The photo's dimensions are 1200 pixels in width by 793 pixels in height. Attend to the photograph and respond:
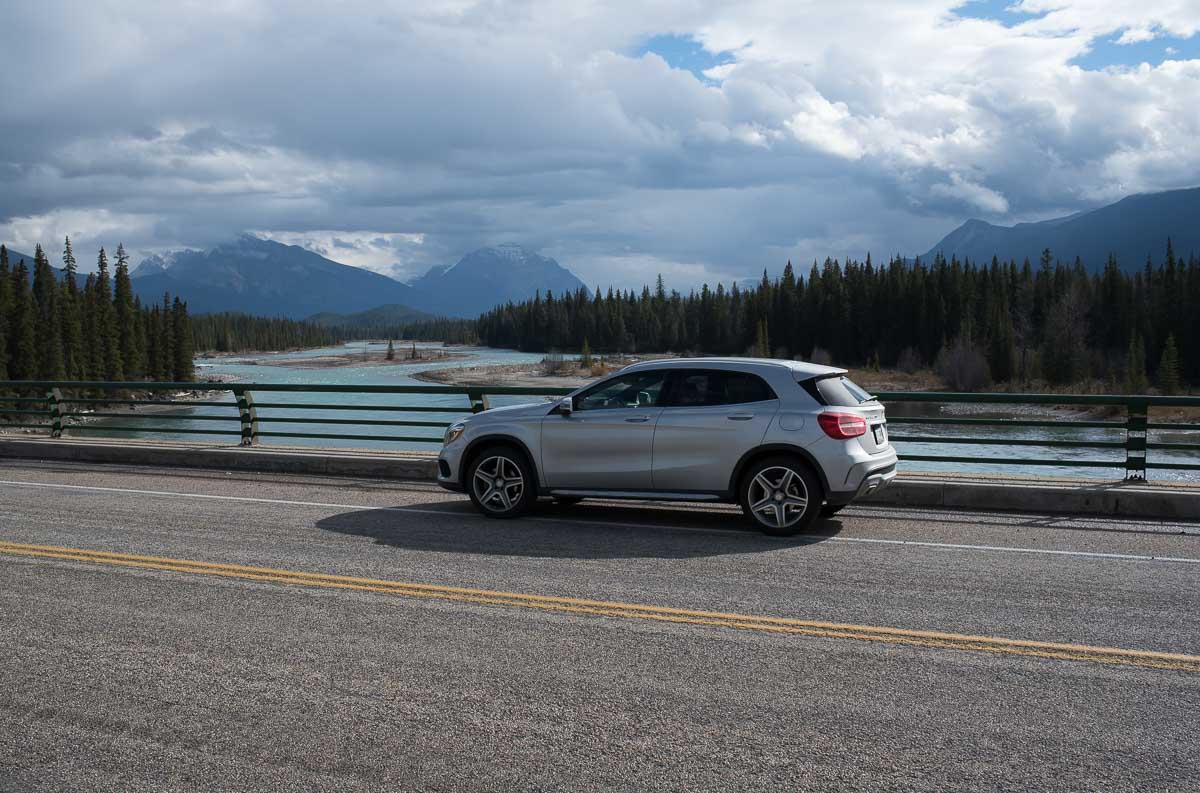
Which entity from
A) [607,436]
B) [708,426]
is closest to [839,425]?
[708,426]

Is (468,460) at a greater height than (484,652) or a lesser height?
greater

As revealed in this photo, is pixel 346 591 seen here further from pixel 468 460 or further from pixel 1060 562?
pixel 1060 562

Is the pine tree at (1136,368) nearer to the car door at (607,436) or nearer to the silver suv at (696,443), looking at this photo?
the silver suv at (696,443)

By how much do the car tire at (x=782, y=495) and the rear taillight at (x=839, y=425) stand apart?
0.41m

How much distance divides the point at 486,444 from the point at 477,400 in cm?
409

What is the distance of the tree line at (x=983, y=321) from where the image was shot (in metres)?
103

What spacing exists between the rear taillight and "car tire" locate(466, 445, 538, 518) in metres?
3.03

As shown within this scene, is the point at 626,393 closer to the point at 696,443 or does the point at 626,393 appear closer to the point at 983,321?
the point at 696,443

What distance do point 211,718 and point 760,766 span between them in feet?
8.44

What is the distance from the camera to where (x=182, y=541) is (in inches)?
367

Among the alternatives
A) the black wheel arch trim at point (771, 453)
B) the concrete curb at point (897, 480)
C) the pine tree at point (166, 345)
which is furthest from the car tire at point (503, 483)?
the pine tree at point (166, 345)

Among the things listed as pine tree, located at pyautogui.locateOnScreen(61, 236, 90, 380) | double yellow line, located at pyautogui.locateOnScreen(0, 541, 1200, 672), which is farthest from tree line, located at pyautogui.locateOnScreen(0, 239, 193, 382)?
double yellow line, located at pyautogui.locateOnScreen(0, 541, 1200, 672)

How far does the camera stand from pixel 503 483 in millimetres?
10820

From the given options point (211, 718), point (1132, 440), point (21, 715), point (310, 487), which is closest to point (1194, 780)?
point (211, 718)
